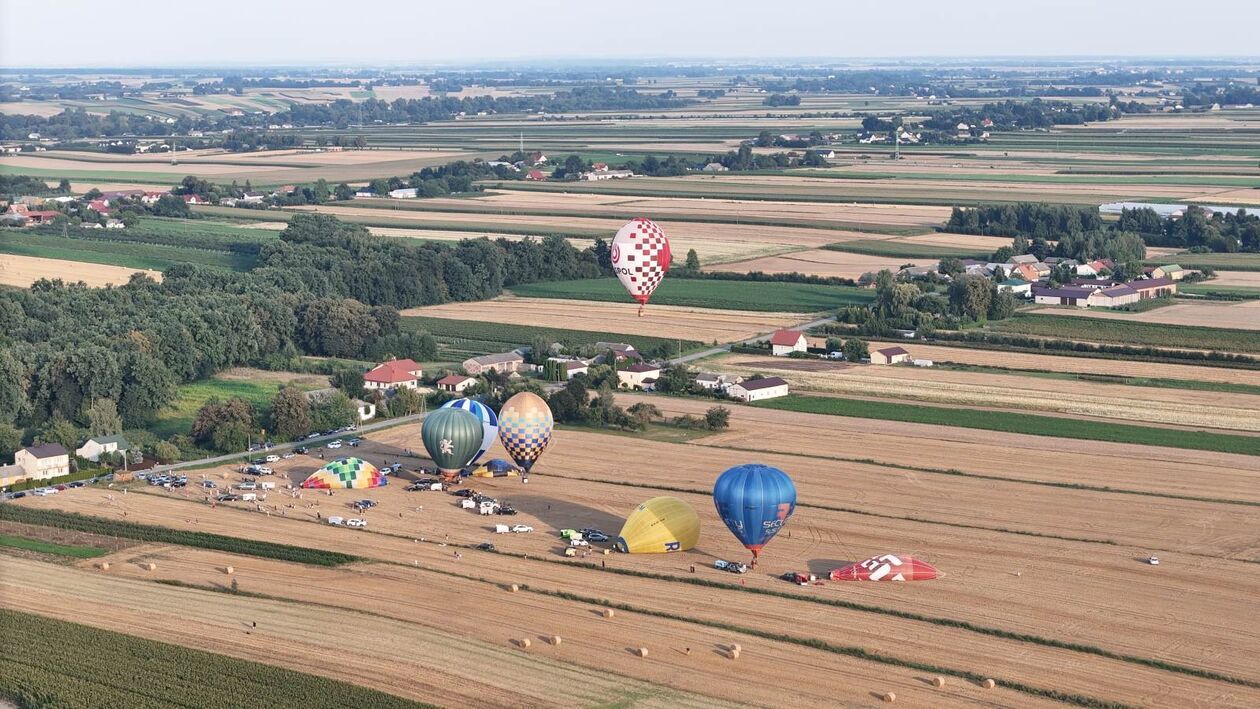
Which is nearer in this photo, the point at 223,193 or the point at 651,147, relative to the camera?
the point at 223,193

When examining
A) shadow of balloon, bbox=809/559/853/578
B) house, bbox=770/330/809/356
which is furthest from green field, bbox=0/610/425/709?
house, bbox=770/330/809/356

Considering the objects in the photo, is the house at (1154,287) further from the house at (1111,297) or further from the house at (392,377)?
the house at (392,377)

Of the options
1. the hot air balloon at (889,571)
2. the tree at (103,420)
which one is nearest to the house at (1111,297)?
the hot air balloon at (889,571)

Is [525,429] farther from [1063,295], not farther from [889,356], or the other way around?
[1063,295]

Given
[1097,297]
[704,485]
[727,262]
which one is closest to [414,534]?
[704,485]

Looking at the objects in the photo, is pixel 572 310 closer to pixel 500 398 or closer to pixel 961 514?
pixel 500 398

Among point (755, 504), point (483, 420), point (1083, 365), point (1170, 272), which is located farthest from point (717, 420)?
point (1170, 272)
